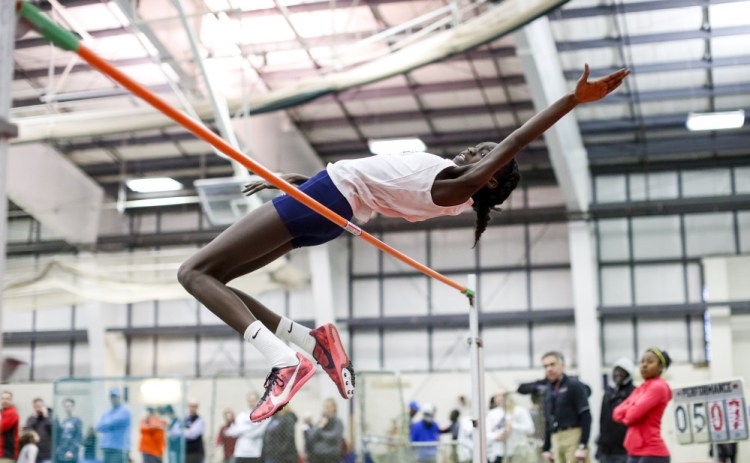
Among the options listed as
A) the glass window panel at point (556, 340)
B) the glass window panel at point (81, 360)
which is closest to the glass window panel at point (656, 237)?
the glass window panel at point (556, 340)

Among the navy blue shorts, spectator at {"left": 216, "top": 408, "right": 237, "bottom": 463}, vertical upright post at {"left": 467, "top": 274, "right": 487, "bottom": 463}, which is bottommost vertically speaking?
spectator at {"left": 216, "top": 408, "right": 237, "bottom": 463}

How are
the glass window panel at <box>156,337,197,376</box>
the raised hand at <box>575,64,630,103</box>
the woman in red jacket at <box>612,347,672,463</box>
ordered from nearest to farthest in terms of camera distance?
1. the raised hand at <box>575,64,630,103</box>
2. the woman in red jacket at <box>612,347,672,463</box>
3. the glass window panel at <box>156,337,197,376</box>

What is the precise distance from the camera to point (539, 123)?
3.17 meters

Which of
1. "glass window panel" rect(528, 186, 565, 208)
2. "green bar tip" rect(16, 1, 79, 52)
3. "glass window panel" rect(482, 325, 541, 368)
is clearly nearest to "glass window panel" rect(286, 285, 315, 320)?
Result: "glass window panel" rect(482, 325, 541, 368)

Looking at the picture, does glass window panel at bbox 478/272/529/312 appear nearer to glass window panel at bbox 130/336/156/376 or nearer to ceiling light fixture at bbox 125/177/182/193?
ceiling light fixture at bbox 125/177/182/193

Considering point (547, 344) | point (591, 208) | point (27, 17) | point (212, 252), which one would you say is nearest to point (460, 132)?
point (591, 208)

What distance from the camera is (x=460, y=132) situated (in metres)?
19.6

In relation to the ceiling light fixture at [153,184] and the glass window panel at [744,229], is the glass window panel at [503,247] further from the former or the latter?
the ceiling light fixture at [153,184]

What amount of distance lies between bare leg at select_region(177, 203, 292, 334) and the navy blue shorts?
0.13ft

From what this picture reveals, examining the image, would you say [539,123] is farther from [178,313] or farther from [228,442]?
[178,313]

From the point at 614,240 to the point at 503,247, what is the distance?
2.24 meters

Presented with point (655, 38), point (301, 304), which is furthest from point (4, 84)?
point (301, 304)

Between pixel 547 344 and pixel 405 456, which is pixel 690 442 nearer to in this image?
pixel 405 456

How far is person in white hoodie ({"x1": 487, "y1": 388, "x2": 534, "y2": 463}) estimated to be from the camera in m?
10.2
